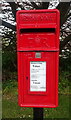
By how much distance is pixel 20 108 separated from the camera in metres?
4.30

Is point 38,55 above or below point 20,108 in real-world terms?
above

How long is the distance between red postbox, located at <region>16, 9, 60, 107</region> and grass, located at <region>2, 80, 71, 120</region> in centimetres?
148

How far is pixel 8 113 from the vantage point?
4.04 metres

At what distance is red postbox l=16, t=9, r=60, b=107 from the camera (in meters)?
2.41

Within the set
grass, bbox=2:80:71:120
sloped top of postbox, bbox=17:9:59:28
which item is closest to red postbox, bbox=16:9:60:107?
sloped top of postbox, bbox=17:9:59:28

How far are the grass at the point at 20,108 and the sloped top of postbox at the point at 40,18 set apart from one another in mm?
2046

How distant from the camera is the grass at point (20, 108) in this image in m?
3.91

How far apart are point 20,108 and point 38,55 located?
219cm

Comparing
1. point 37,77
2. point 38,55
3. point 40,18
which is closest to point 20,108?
point 37,77

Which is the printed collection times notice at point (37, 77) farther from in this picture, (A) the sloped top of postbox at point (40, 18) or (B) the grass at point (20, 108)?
(B) the grass at point (20, 108)

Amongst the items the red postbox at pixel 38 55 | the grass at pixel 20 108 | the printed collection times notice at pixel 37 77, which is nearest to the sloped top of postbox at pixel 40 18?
the red postbox at pixel 38 55

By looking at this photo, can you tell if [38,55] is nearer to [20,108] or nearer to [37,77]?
[37,77]

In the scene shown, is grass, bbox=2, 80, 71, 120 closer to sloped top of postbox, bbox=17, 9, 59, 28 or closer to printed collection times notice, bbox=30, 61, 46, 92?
printed collection times notice, bbox=30, 61, 46, 92

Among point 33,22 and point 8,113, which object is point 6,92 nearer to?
point 8,113
